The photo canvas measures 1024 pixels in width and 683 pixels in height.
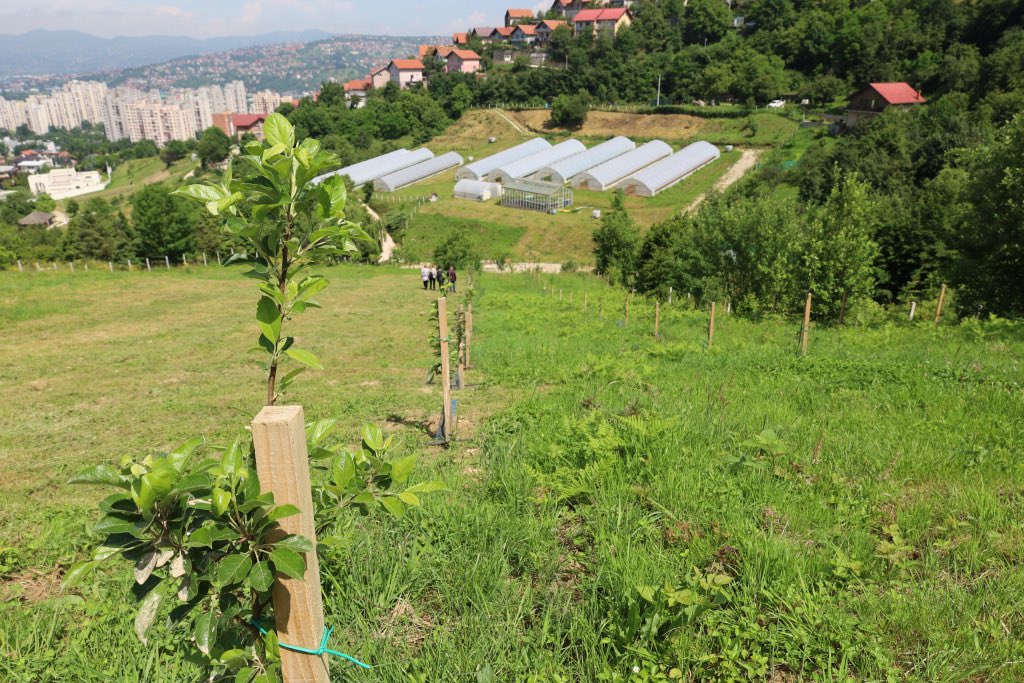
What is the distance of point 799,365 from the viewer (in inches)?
320

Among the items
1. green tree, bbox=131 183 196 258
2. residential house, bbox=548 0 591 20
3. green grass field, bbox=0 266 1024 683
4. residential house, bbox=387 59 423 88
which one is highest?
residential house, bbox=548 0 591 20

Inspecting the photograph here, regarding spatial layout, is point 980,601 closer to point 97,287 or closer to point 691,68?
point 97,287

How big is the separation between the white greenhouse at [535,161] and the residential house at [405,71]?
63.3 m

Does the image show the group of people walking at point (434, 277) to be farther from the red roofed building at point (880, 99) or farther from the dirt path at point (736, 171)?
the red roofed building at point (880, 99)

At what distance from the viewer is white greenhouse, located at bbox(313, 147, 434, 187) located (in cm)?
5794

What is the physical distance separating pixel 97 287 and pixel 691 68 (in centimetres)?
7303

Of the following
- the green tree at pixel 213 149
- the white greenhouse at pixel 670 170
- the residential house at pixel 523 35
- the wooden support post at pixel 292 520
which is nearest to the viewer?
the wooden support post at pixel 292 520

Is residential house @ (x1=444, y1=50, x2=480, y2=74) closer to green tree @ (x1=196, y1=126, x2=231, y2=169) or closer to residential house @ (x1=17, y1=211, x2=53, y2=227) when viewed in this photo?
green tree @ (x1=196, y1=126, x2=231, y2=169)

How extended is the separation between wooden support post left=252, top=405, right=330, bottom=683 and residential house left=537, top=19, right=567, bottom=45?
107818 millimetres

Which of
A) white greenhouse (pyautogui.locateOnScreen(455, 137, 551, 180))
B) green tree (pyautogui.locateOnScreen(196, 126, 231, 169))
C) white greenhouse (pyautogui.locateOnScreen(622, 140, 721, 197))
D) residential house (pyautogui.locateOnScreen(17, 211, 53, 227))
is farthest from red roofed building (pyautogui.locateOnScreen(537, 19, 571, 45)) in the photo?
residential house (pyautogui.locateOnScreen(17, 211, 53, 227))

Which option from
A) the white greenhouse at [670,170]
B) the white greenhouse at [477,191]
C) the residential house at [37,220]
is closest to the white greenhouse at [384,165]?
the white greenhouse at [477,191]

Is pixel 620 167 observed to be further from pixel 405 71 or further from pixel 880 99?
pixel 405 71

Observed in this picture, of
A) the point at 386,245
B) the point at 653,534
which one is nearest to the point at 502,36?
the point at 386,245

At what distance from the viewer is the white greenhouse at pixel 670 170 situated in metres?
47.5
